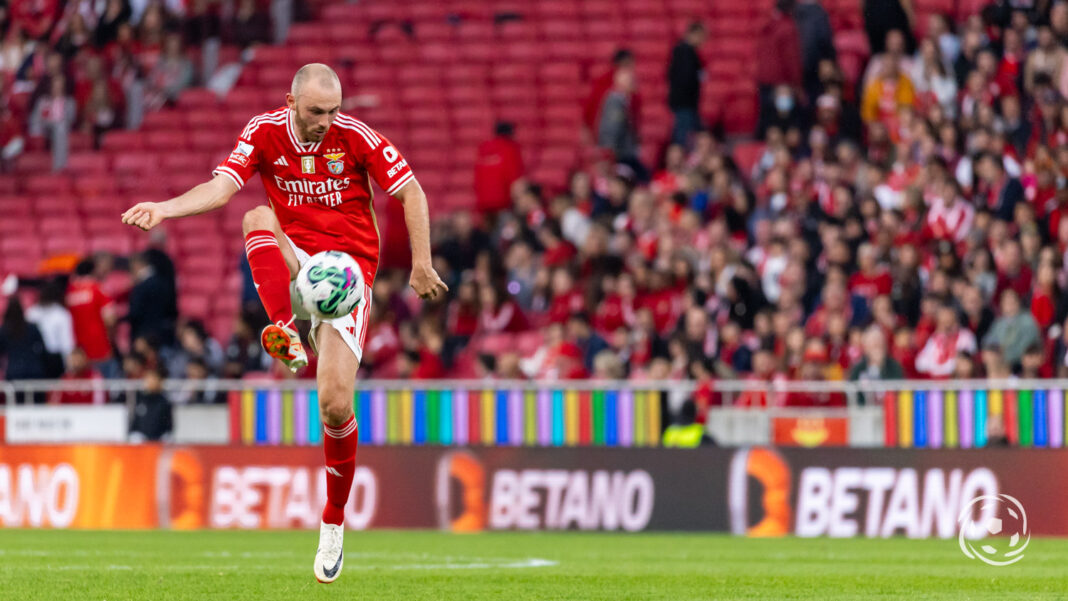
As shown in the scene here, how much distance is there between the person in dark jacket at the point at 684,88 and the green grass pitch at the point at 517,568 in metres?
6.84

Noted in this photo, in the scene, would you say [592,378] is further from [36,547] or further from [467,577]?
[467,577]

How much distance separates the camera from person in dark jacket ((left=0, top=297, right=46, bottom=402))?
1905cm

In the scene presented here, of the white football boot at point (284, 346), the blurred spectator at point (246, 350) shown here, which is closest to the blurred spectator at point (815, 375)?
the blurred spectator at point (246, 350)

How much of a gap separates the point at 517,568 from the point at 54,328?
9925 millimetres

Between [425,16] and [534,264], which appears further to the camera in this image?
[425,16]

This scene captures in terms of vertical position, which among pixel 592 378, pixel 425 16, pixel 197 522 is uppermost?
pixel 425 16

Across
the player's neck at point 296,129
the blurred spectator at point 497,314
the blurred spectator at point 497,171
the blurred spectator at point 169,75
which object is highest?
the blurred spectator at point 169,75

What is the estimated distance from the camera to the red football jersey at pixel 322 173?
29.9 ft

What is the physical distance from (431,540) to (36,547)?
2.75 metres

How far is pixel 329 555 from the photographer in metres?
8.88

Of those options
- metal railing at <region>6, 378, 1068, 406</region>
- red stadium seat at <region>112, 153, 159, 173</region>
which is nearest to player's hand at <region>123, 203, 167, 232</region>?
metal railing at <region>6, 378, 1068, 406</region>

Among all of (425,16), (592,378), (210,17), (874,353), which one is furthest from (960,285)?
(210,17)

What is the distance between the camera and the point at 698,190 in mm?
19047

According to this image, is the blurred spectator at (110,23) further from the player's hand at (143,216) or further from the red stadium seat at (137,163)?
the player's hand at (143,216)
